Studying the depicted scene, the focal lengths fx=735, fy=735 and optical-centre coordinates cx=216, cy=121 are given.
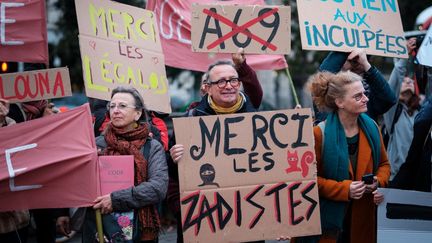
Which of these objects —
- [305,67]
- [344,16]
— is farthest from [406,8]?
[344,16]

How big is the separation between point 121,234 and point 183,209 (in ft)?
1.35

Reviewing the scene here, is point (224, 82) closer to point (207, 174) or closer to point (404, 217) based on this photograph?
point (207, 174)

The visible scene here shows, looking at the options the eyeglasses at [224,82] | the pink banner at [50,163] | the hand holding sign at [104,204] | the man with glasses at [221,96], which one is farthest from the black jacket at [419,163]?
the pink banner at [50,163]

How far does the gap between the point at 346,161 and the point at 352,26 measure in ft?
4.53

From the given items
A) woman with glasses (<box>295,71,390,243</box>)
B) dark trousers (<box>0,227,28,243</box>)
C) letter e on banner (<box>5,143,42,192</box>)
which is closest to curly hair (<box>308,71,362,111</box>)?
woman with glasses (<box>295,71,390,243</box>)

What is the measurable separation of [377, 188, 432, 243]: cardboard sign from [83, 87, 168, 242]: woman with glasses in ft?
4.40

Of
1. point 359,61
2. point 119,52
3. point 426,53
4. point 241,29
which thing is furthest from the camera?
point 119,52

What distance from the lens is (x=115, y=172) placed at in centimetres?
446

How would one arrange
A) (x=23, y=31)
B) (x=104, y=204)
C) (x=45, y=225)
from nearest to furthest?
(x=104, y=204)
(x=23, y=31)
(x=45, y=225)

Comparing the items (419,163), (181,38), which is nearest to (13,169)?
(419,163)

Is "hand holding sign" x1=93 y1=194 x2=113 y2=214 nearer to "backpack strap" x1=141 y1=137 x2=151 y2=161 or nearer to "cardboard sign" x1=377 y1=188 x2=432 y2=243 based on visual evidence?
"backpack strap" x1=141 y1=137 x2=151 y2=161

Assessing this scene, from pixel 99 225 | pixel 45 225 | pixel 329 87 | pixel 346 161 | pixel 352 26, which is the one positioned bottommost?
pixel 45 225

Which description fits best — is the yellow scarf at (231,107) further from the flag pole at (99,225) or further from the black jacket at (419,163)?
the black jacket at (419,163)

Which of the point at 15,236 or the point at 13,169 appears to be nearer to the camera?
the point at 13,169
